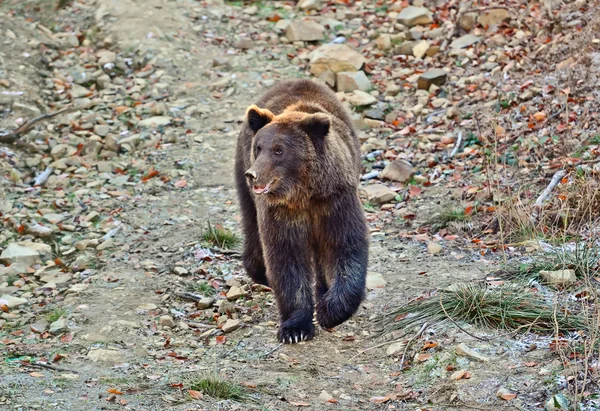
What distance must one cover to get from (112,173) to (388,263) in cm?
440

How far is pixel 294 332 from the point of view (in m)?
6.99

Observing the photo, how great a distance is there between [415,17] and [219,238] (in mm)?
6232

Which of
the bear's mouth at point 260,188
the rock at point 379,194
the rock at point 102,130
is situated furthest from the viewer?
the rock at point 102,130

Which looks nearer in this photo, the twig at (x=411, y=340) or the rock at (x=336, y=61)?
the twig at (x=411, y=340)

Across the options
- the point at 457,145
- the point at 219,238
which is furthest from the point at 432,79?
the point at 219,238

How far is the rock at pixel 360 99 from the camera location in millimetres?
12094

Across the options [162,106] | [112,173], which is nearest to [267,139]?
[112,173]

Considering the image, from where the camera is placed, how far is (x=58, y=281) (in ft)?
28.3

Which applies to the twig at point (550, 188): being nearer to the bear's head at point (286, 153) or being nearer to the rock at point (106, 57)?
the bear's head at point (286, 153)

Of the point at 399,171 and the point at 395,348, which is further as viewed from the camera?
the point at 399,171

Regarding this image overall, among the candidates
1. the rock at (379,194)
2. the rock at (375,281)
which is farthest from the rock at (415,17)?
the rock at (375,281)

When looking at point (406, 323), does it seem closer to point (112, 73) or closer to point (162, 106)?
point (162, 106)

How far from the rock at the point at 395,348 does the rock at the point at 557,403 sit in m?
1.41

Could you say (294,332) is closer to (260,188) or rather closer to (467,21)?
(260,188)
